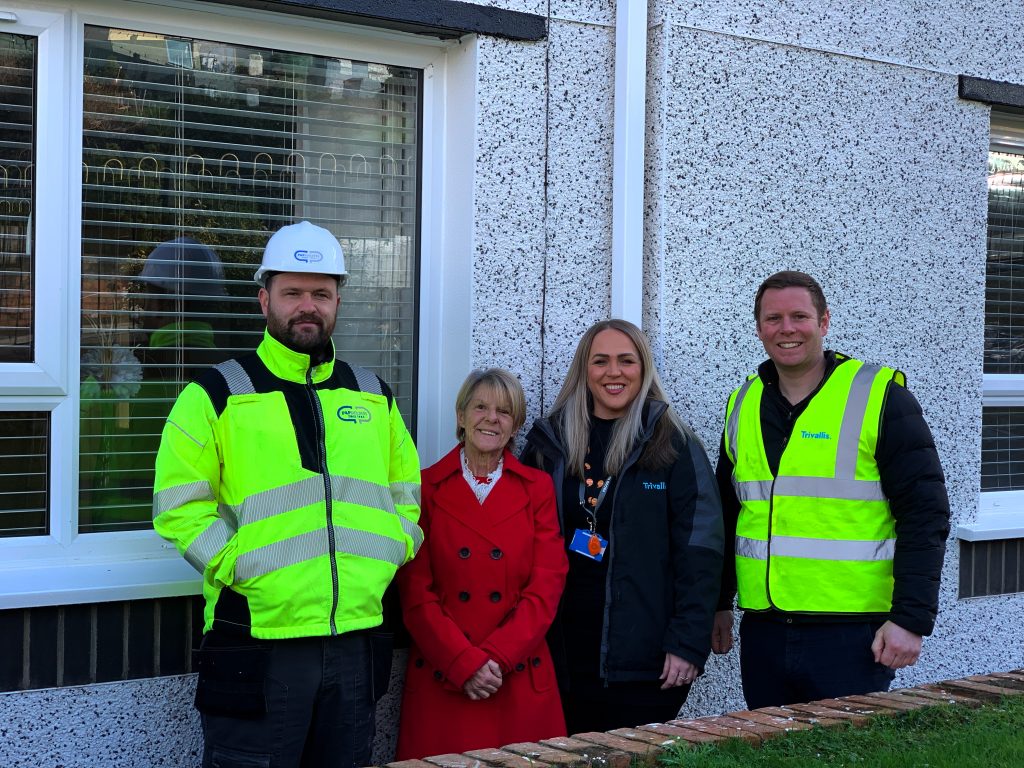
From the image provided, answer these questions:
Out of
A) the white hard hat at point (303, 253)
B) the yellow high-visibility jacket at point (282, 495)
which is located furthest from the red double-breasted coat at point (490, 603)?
the white hard hat at point (303, 253)

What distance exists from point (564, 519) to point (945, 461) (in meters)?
2.54

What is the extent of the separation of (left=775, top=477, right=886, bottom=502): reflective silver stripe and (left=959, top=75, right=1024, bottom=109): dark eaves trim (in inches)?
107

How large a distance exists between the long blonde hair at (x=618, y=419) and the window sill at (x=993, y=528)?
232cm

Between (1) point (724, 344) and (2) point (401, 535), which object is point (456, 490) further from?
(1) point (724, 344)

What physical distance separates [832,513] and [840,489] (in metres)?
0.09

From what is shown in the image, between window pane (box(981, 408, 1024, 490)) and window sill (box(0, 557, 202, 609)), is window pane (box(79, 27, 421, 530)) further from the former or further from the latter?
window pane (box(981, 408, 1024, 490))

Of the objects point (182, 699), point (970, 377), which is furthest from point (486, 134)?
point (970, 377)

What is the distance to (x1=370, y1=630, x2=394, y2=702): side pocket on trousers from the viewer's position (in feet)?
11.8

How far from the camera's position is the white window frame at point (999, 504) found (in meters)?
5.74

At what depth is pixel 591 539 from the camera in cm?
399

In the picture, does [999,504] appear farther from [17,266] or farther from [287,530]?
[17,266]

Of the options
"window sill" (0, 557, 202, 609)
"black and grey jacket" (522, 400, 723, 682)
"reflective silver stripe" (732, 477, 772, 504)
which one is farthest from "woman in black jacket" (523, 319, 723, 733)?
"window sill" (0, 557, 202, 609)

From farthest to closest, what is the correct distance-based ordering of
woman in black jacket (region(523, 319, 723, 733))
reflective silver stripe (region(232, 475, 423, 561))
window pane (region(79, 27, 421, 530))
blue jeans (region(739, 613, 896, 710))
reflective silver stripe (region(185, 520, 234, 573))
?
window pane (region(79, 27, 421, 530)) → woman in black jacket (region(523, 319, 723, 733)) → blue jeans (region(739, 613, 896, 710)) → reflective silver stripe (region(232, 475, 423, 561)) → reflective silver stripe (region(185, 520, 234, 573))

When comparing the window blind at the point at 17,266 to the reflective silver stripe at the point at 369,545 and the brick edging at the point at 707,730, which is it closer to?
the reflective silver stripe at the point at 369,545
